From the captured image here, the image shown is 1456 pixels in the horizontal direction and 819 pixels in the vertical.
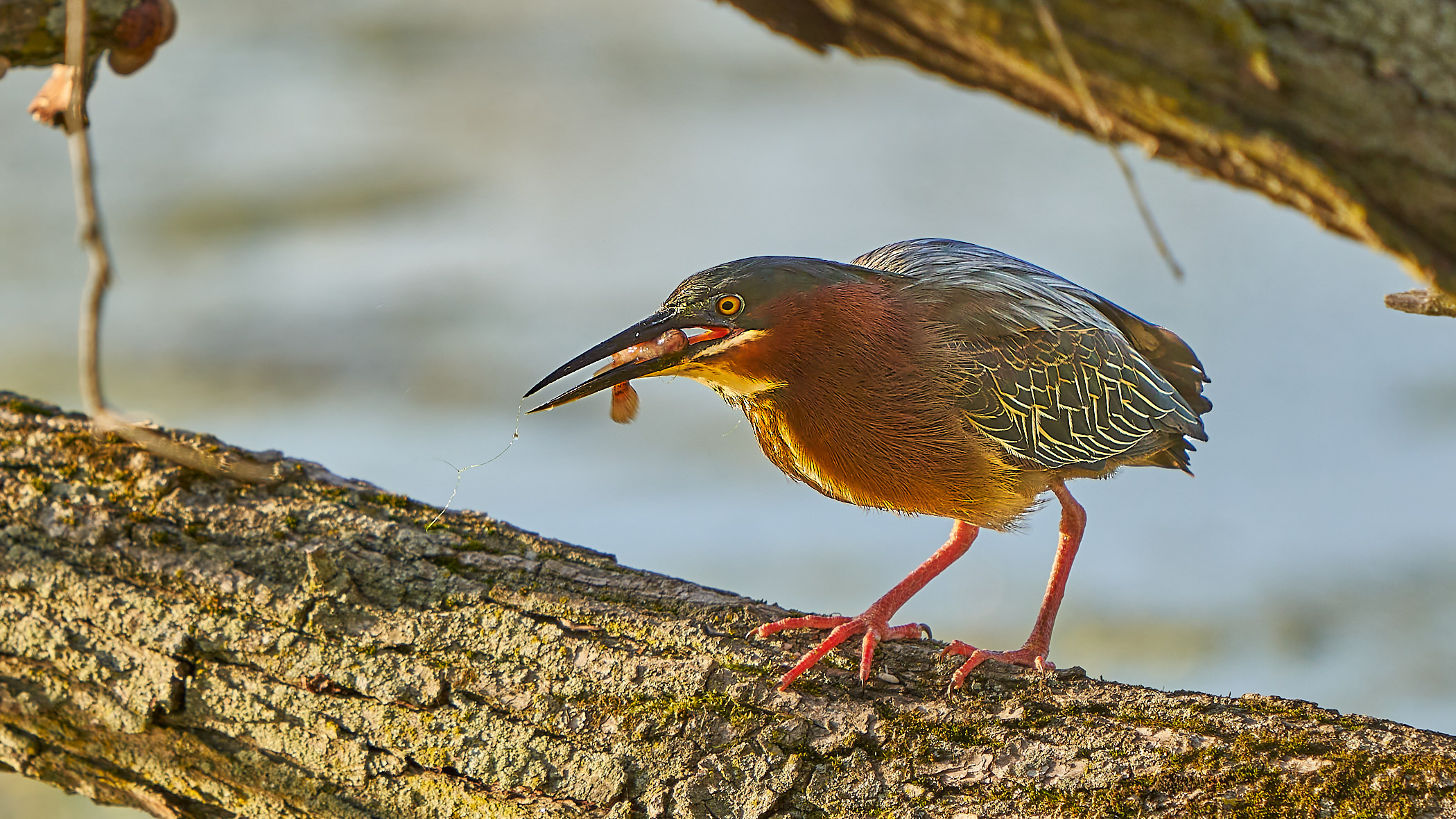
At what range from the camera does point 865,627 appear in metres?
2.73

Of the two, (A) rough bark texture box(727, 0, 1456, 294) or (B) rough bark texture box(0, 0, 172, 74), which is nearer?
(A) rough bark texture box(727, 0, 1456, 294)

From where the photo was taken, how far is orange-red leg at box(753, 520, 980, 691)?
2.54 m

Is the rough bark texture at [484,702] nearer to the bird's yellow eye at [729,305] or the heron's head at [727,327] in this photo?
the heron's head at [727,327]

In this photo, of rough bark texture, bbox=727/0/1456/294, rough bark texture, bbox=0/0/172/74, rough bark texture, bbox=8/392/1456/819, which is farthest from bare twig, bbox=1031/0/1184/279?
rough bark texture, bbox=0/0/172/74

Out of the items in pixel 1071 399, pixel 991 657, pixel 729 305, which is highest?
pixel 1071 399

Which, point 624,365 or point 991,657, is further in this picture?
point 624,365

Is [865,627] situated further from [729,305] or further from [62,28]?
[62,28]

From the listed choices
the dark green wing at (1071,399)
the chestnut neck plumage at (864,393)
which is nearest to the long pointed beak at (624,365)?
the chestnut neck plumage at (864,393)

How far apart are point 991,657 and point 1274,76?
5.23 feet

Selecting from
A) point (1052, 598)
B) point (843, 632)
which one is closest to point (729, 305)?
point (843, 632)

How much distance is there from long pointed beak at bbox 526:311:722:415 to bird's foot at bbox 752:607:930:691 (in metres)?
0.71

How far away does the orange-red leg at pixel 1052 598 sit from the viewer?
109 inches

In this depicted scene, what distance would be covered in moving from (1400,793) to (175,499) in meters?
2.84

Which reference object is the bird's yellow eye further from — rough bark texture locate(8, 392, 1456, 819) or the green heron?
rough bark texture locate(8, 392, 1456, 819)
